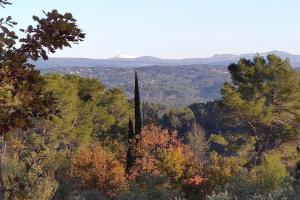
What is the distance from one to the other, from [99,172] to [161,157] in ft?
17.5

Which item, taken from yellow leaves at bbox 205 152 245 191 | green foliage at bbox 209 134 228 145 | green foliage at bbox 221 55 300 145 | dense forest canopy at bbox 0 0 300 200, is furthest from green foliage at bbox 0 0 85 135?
green foliage at bbox 209 134 228 145

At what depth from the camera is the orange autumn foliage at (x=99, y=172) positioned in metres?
31.0

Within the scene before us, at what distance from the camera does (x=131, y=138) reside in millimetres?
34562

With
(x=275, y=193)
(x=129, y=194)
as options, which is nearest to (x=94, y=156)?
(x=129, y=194)

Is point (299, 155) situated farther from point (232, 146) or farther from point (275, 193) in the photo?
point (275, 193)

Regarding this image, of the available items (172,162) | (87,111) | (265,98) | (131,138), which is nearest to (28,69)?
(172,162)

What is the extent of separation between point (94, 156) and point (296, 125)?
55.5 ft

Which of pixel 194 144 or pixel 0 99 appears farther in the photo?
pixel 194 144

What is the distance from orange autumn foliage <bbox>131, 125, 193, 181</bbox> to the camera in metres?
27.9

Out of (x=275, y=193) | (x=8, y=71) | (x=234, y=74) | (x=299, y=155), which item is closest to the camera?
(x=8, y=71)

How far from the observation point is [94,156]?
32.0 m

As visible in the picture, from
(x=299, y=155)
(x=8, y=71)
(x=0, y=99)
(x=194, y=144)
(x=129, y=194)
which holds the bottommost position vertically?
(x=194, y=144)

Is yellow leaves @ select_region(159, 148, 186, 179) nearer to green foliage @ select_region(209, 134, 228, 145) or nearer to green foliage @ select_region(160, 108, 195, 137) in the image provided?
green foliage @ select_region(209, 134, 228, 145)

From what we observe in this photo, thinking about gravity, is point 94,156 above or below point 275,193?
below
